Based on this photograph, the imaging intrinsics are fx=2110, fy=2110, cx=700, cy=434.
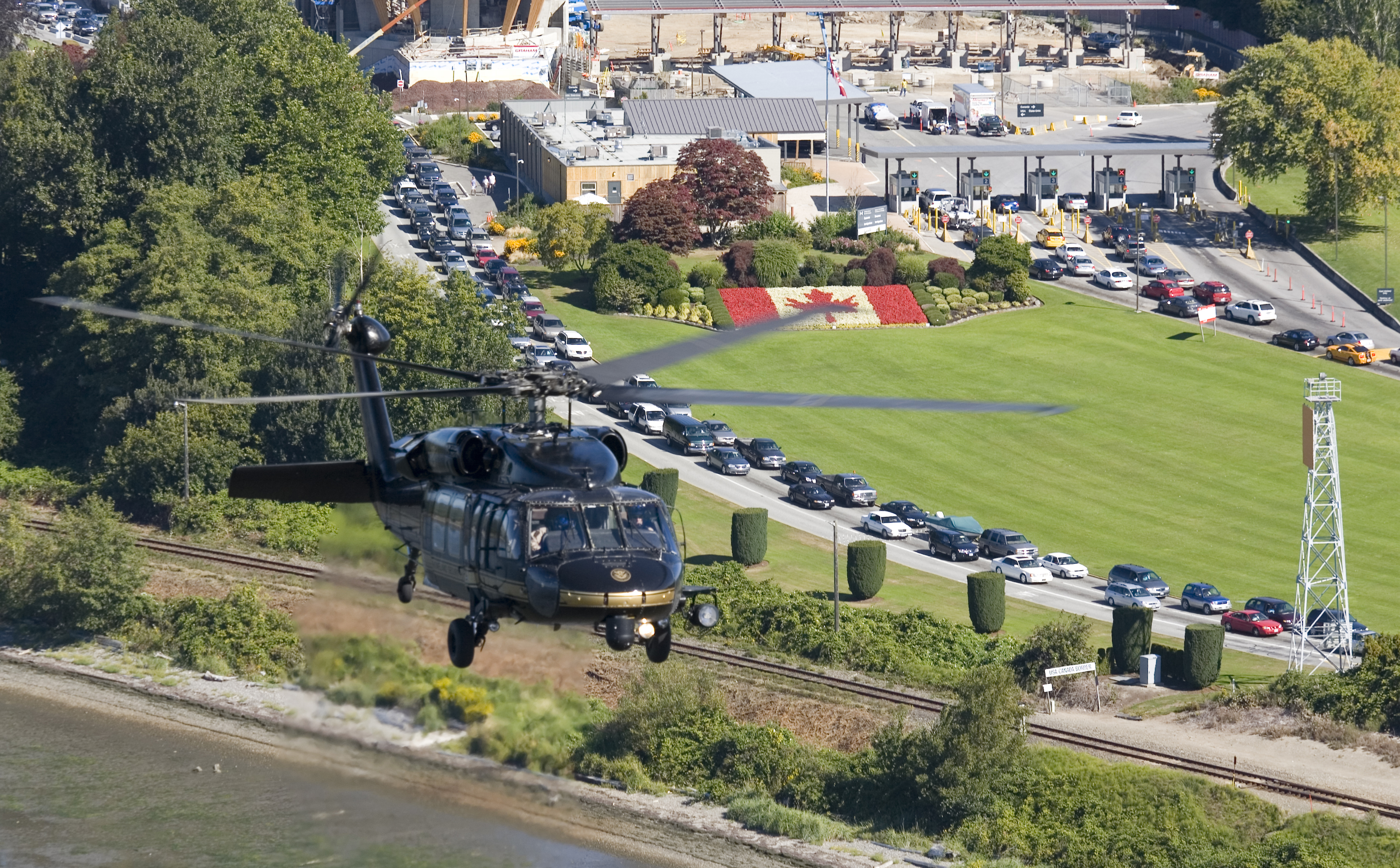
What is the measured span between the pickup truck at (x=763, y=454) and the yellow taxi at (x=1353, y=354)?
130ft

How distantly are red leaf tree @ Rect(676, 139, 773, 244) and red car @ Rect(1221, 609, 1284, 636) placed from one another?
63.5 metres

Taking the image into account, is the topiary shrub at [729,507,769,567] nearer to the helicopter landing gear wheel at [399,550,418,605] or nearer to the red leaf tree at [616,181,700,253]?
the helicopter landing gear wheel at [399,550,418,605]

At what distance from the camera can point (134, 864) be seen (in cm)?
7075

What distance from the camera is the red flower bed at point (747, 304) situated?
126375 mm

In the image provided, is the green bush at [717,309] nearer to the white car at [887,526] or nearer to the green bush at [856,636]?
the white car at [887,526]

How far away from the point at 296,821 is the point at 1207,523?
1874 inches

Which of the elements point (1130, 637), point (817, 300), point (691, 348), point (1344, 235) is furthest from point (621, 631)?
point (1344, 235)

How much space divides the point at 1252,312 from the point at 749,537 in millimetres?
54274

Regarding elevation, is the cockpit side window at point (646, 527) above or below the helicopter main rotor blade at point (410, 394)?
below

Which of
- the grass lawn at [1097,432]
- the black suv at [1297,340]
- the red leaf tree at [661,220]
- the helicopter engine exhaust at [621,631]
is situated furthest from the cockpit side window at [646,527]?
the red leaf tree at [661,220]

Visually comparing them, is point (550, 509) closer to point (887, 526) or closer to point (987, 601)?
point (987, 601)

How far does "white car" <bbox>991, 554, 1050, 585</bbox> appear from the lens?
9050 cm

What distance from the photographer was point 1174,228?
5994 inches

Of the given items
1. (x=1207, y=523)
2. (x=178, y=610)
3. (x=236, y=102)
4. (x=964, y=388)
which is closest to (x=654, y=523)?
(x=178, y=610)
